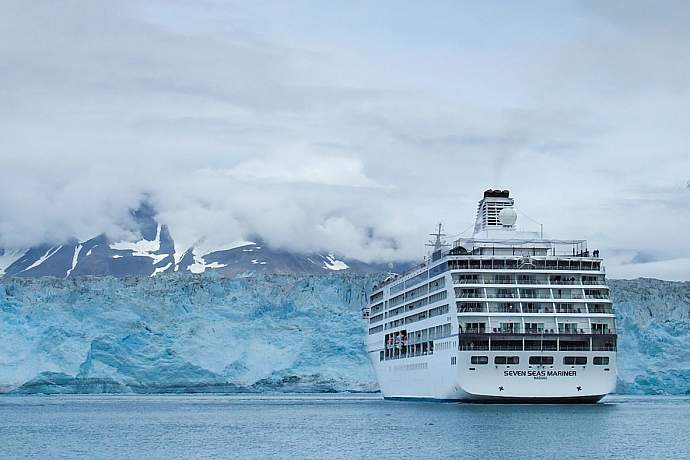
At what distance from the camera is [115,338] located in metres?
64.3

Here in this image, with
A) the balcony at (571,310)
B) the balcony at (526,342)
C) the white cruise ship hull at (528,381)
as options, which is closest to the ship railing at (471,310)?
the balcony at (526,342)

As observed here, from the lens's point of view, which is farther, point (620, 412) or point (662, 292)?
point (662, 292)

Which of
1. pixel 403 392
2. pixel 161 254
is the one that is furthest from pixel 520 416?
pixel 161 254

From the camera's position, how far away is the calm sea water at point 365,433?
1187 inches

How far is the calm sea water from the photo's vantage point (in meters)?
30.2

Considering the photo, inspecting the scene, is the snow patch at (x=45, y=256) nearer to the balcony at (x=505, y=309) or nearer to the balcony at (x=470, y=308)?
the balcony at (x=470, y=308)

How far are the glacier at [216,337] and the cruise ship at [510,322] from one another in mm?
17832

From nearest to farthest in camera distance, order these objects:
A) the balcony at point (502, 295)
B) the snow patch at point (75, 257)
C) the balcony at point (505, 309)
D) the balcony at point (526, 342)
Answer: the balcony at point (526, 342)
the balcony at point (505, 309)
the balcony at point (502, 295)
the snow patch at point (75, 257)

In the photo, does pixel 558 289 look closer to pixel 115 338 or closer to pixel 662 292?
pixel 662 292

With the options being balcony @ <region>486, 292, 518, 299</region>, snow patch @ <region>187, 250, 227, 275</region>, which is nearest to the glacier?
balcony @ <region>486, 292, 518, 299</region>

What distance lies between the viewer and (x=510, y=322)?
137 ft

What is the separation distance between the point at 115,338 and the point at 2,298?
777 centimetres

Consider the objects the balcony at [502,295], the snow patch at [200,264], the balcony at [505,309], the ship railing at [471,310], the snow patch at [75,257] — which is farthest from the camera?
the snow patch at [75,257]

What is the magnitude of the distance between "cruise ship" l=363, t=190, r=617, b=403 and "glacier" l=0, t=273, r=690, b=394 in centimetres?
1783
